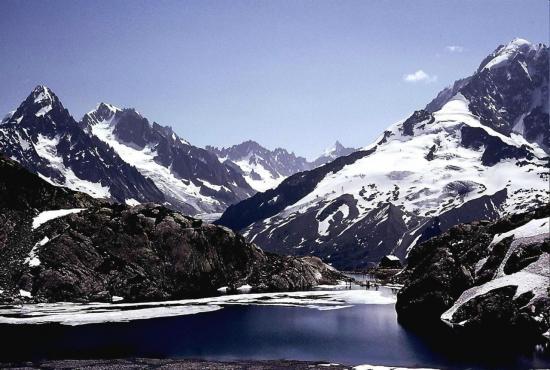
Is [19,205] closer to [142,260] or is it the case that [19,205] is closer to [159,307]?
[142,260]

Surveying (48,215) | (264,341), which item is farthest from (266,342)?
(48,215)

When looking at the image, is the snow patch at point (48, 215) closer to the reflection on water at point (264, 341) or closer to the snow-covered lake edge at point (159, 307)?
the snow-covered lake edge at point (159, 307)

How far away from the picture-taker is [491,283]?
98.1 meters

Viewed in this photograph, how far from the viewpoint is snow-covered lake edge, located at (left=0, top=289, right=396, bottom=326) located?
106m

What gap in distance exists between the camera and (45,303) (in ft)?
427

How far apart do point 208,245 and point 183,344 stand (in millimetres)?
94052

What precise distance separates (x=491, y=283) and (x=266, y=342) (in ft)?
138

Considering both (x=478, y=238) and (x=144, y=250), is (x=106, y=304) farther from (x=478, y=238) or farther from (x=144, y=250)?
(x=478, y=238)

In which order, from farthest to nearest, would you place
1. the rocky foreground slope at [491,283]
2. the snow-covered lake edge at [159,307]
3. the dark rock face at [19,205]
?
the dark rock face at [19,205] → the snow-covered lake edge at [159,307] → the rocky foreground slope at [491,283]

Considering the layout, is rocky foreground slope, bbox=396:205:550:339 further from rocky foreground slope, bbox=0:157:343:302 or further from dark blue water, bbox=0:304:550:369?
rocky foreground slope, bbox=0:157:343:302

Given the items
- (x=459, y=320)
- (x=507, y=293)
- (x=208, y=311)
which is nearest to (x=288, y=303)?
(x=208, y=311)

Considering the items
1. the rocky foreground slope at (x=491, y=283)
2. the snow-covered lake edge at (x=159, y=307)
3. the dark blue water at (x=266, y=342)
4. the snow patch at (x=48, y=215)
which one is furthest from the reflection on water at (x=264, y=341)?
the snow patch at (x=48, y=215)

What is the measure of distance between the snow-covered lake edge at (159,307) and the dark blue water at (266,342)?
705cm

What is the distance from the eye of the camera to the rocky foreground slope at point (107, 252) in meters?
139
